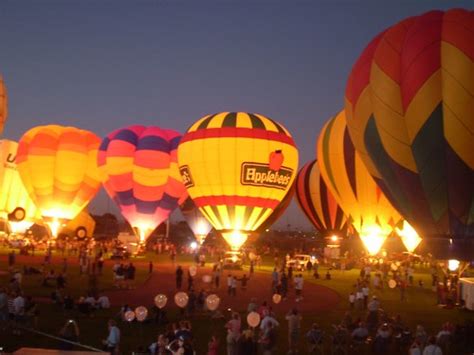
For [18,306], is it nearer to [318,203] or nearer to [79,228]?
[318,203]

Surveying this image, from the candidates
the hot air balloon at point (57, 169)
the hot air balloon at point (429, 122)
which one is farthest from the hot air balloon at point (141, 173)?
the hot air balloon at point (429, 122)

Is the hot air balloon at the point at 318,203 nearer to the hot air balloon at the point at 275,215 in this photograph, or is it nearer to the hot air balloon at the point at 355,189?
the hot air balloon at the point at 275,215

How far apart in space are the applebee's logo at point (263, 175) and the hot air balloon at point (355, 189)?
78.2 inches

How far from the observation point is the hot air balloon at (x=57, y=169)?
96.2 ft

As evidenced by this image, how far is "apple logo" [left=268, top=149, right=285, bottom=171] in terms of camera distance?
2369 centimetres

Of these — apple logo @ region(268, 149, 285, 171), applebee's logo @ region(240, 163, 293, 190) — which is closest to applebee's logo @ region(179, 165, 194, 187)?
applebee's logo @ region(240, 163, 293, 190)

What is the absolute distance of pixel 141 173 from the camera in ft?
91.8

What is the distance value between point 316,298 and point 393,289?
16.5ft

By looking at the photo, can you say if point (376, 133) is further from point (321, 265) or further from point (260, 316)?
point (321, 265)

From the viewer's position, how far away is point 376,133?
14188 millimetres

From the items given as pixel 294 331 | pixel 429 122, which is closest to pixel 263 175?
pixel 429 122

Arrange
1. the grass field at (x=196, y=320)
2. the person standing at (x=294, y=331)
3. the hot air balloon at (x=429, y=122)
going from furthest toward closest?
1. the hot air balloon at (x=429, y=122)
2. the grass field at (x=196, y=320)
3. the person standing at (x=294, y=331)

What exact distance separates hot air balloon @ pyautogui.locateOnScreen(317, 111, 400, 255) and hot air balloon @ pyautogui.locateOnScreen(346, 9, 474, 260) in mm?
7922

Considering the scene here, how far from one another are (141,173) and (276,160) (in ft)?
24.5
